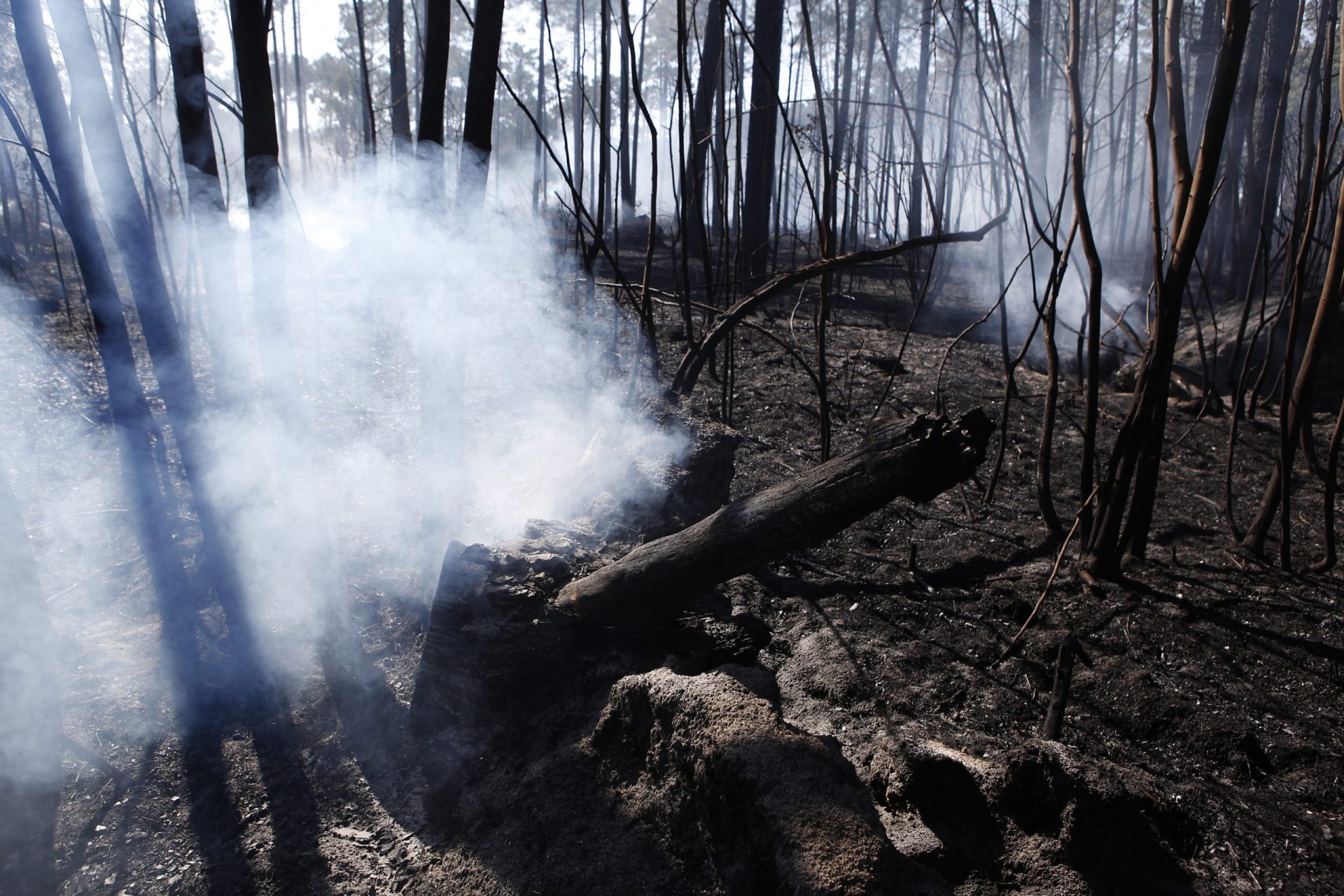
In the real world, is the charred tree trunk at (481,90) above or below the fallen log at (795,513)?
above

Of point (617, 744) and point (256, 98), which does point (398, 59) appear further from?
point (617, 744)

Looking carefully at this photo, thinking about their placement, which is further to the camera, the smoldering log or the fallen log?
the smoldering log

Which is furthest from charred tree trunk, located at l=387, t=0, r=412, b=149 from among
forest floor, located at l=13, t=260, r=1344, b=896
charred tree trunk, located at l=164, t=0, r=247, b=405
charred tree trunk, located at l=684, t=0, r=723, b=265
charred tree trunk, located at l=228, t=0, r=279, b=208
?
forest floor, located at l=13, t=260, r=1344, b=896

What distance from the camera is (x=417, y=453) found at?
4445mm

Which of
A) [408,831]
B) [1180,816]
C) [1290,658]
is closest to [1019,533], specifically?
[1290,658]

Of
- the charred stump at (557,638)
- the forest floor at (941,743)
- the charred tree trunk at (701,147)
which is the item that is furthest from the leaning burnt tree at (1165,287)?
the charred tree trunk at (701,147)

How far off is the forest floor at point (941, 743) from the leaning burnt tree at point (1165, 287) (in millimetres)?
208

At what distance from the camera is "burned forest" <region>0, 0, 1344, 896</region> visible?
5.78ft

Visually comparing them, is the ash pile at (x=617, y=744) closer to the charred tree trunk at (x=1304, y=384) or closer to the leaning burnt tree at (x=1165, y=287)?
the leaning burnt tree at (x=1165, y=287)

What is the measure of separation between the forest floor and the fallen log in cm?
43

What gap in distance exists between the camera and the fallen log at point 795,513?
1780mm

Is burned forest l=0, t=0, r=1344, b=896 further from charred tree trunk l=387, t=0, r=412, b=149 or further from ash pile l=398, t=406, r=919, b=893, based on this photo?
charred tree trunk l=387, t=0, r=412, b=149

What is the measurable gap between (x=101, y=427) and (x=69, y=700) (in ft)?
9.68

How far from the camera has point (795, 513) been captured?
6.86ft
